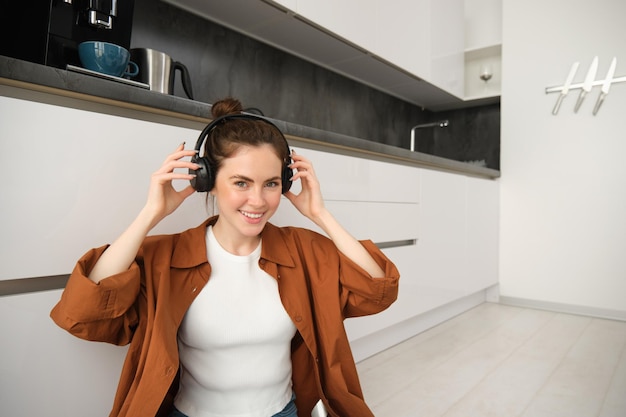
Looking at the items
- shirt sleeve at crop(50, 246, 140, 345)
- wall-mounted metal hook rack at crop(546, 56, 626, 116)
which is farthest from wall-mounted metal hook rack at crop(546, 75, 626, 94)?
shirt sleeve at crop(50, 246, 140, 345)

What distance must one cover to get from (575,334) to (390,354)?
44.1 inches

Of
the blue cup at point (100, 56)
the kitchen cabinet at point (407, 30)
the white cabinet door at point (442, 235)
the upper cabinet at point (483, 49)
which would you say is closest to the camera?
the blue cup at point (100, 56)

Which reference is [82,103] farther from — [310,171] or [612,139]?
[612,139]

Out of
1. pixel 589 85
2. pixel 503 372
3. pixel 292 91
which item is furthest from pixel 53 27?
pixel 589 85

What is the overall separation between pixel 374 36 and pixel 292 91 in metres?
0.53

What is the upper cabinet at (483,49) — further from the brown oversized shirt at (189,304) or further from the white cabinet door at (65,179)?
the white cabinet door at (65,179)

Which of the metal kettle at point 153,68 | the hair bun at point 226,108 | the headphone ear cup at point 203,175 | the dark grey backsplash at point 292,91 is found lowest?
the headphone ear cup at point 203,175

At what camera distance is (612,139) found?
2611mm

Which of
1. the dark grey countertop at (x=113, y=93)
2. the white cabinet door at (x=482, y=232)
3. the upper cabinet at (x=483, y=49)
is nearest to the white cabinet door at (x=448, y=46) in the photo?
the upper cabinet at (x=483, y=49)

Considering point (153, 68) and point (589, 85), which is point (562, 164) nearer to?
point (589, 85)

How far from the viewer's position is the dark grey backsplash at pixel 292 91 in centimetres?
178

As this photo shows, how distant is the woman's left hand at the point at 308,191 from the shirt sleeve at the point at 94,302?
0.40 meters

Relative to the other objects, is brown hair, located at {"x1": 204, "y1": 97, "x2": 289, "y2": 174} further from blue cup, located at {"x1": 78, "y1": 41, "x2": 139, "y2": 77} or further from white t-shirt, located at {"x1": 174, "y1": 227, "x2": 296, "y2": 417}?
blue cup, located at {"x1": 78, "y1": 41, "x2": 139, "y2": 77}

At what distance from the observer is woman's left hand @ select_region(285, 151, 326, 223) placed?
956 millimetres
